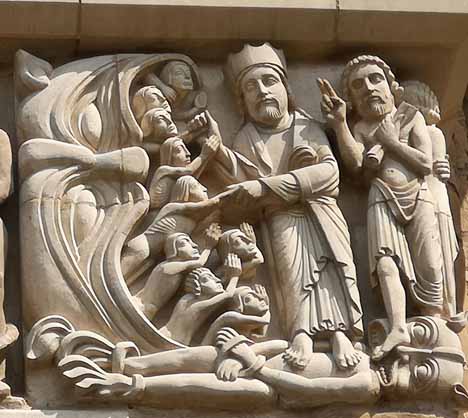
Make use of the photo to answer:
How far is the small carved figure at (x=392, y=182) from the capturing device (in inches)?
330

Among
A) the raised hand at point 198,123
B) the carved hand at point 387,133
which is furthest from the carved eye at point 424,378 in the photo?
the raised hand at point 198,123

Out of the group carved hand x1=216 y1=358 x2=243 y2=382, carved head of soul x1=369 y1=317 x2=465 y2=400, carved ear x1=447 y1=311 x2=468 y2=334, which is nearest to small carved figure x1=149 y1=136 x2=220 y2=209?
carved hand x1=216 y1=358 x2=243 y2=382

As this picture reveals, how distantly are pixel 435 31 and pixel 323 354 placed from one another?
61.4 inches

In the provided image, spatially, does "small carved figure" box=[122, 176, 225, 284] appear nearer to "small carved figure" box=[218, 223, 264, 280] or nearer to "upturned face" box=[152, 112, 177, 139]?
"small carved figure" box=[218, 223, 264, 280]

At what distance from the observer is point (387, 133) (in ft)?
28.5

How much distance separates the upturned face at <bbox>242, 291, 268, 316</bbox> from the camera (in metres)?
8.25

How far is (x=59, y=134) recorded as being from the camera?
8469mm

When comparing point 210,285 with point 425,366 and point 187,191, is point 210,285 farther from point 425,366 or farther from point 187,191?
point 425,366

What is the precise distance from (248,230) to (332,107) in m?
0.63

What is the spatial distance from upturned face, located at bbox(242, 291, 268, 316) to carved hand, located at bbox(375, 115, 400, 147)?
876 mm

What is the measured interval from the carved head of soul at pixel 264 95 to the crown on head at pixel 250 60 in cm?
2

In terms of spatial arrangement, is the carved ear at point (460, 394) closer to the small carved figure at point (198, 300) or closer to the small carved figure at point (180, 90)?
the small carved figure at point (198, 300)

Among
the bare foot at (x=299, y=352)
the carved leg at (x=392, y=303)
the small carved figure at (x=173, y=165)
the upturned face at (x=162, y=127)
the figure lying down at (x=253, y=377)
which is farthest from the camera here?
the upturned face at (x=162, y=127)

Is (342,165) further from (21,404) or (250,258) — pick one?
(21,404)
